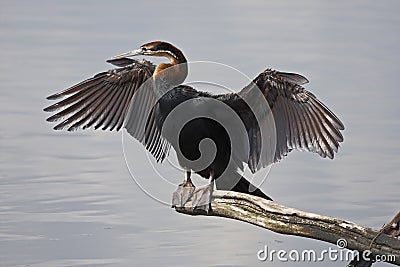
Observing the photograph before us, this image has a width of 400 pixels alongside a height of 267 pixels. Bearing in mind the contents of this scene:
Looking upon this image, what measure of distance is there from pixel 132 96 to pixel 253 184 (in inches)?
26.3

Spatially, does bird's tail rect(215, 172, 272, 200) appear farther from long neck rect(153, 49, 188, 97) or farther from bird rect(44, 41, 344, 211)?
long neck rect(153, 49, 188, 97)

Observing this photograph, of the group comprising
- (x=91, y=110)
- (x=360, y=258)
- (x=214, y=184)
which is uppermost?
(x=91, y=110)

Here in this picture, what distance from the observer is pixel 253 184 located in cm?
393

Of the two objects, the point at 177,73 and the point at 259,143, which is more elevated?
the point at 177,73

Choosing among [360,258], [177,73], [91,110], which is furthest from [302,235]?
[91,110]

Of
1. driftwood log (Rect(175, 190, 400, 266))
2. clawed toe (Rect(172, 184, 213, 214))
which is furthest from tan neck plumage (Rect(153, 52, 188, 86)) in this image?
driftwood log (Rect(175, 190, 400, 266))

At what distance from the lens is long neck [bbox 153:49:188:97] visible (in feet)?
12.8

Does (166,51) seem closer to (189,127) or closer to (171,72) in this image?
(171,72)

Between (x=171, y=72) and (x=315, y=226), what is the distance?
897mm

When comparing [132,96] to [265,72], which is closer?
[265,72]

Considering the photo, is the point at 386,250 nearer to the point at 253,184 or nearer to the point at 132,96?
the point at 253,184

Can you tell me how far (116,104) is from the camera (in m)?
4.19

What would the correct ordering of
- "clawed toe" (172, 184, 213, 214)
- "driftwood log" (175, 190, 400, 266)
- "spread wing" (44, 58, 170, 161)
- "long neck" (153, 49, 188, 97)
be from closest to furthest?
"driftwood log" (175, 190, 400, 266) < "clawed toe" (172, 184, 213, 214) < "long neck" (153, 49, 188, 97) < "spread wing" (44, 58, 170, 161)

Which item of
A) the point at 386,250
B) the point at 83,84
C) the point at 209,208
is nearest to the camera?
the point at 386,250
